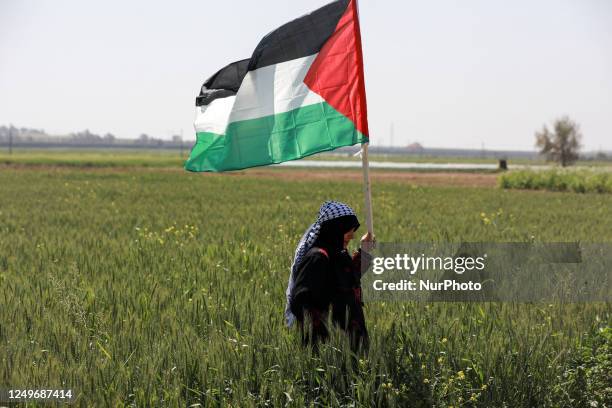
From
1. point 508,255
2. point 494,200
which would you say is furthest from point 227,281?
point 494,200

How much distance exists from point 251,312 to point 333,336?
151cm

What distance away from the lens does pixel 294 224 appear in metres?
14.8

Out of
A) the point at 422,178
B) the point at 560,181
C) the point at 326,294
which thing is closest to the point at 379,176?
the point at 422,178

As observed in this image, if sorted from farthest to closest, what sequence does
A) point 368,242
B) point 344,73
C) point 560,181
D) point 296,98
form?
1. point 560,181
2. point 296,98
3. point 344,73
4. point 368,242

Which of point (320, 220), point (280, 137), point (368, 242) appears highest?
point (280, 137)

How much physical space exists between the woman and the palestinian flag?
94 cm

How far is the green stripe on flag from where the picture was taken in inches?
209

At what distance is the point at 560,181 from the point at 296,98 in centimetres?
3357

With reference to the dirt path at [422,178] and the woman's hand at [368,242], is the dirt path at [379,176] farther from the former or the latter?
the woman's hand at [368,242]

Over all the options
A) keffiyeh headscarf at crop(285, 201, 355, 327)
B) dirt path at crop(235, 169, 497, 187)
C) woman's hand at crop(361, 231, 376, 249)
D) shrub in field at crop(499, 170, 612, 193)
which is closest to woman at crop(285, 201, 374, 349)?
keffiyeh headscarf at crop(285, 201, 355, 327)

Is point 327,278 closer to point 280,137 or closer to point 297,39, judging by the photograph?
point 280,137

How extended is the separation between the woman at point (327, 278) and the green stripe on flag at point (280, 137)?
2.99 ft

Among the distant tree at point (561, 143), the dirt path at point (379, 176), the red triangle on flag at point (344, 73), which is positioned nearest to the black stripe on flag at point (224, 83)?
the red triangle on flag at point (344, 73)

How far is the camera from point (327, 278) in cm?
445
